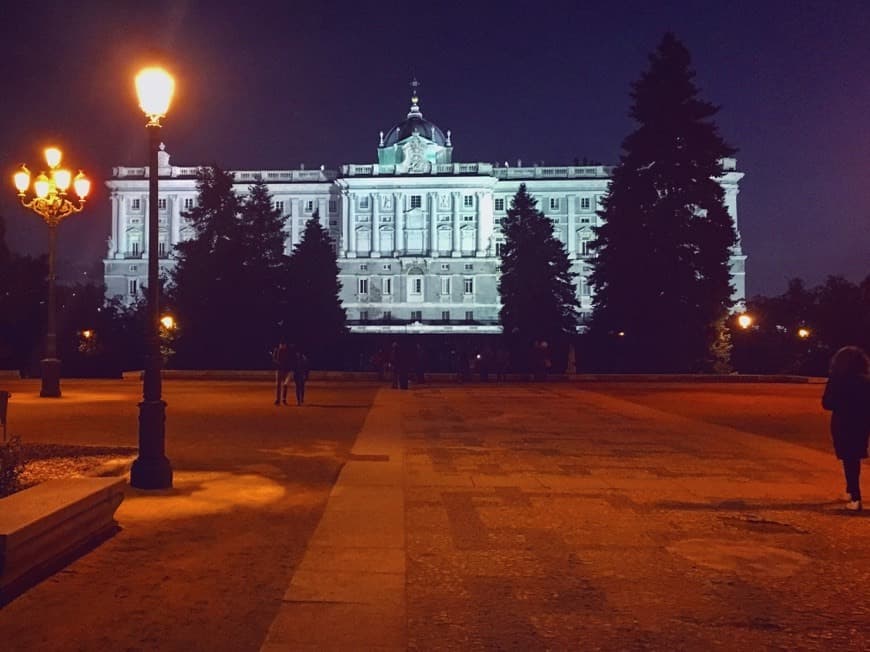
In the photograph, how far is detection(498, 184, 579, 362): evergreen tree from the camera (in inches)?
2517

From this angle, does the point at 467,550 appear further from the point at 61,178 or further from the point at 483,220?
the point at 483,220

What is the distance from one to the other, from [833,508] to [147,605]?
7.16 metres

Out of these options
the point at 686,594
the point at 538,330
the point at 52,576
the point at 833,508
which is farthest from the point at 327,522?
the point at 538,330

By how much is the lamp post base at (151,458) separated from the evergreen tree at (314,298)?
1416 inches

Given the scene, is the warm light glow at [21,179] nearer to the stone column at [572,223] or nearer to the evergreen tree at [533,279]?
the evergreen tree at [533,279]

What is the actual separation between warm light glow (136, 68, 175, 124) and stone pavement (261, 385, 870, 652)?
5.01m

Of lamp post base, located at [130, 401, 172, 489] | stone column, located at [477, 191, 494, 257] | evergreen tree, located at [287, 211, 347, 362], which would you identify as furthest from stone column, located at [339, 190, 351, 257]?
lamp post base, located at [130, 401, 172, 489]

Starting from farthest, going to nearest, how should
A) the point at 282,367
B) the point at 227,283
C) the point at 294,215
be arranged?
the point at 294,215 → the point at 227,283 → the point at 282,367

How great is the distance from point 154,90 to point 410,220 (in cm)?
10567

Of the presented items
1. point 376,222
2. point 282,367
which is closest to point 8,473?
point 282,367

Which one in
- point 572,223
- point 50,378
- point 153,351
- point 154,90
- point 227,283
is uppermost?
point 572,223

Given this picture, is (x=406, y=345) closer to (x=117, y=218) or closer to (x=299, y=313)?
(x=299, y=313)

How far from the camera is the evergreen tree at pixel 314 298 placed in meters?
52.7

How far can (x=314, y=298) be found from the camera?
60094mm
